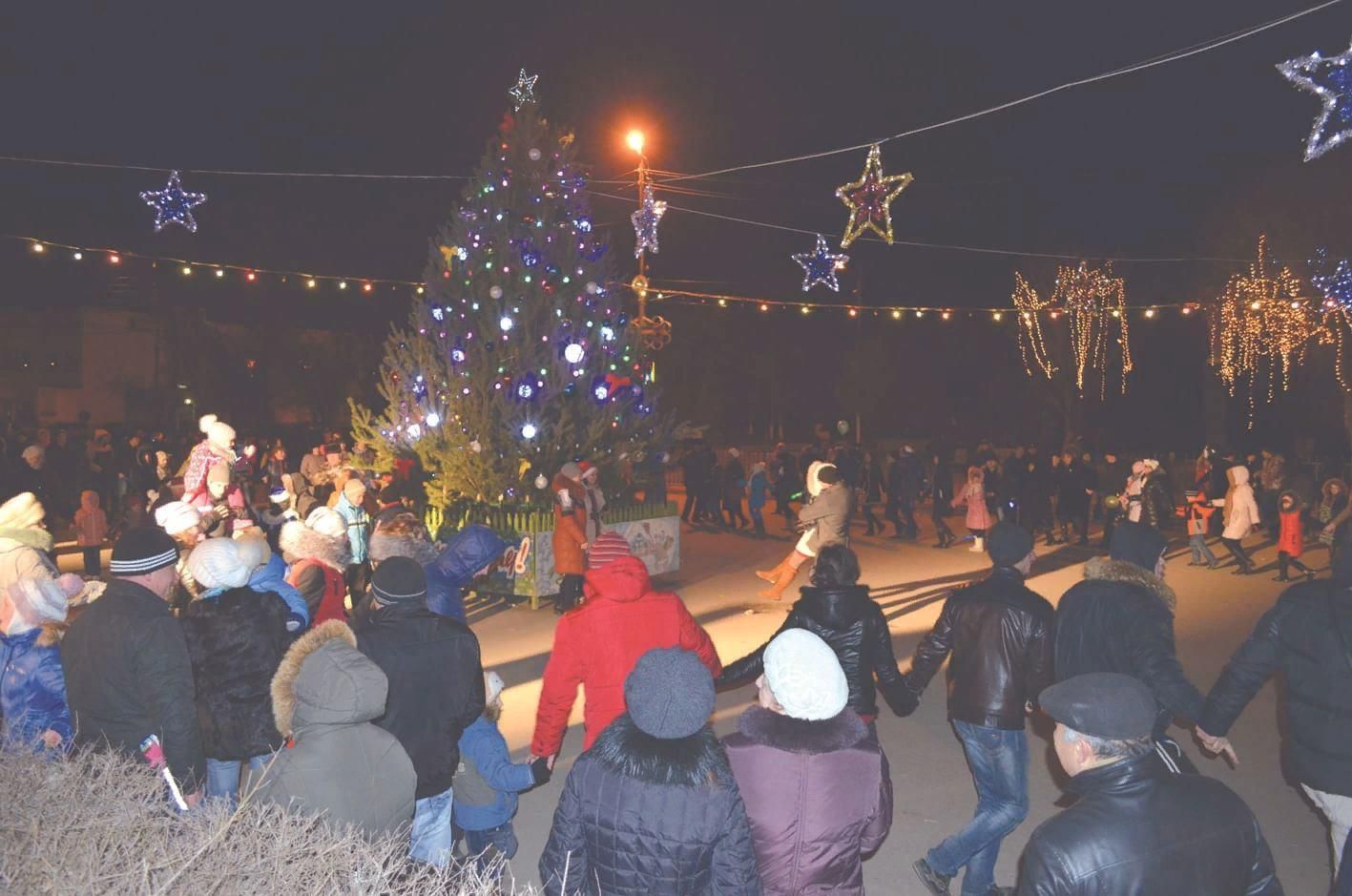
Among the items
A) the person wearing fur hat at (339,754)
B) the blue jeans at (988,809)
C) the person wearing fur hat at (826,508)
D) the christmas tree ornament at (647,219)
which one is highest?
the christmas tree ornament at (647,219)

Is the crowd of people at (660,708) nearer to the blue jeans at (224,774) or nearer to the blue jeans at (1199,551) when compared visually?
the blue jeans at (224,774)

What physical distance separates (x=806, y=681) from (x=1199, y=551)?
14811mm

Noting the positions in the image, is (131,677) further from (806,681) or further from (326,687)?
Result: (806,681)

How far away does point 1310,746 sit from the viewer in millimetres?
4113

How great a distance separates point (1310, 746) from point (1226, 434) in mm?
38598

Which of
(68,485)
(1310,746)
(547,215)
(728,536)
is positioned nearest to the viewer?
(1310,746)

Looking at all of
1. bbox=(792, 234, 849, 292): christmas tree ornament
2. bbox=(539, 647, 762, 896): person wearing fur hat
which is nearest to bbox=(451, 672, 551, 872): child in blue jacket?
bbox=(539, 647, 762, 896): person wearing fur hat

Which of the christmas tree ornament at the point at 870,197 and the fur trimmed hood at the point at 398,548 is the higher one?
the christmas tree ornament at the point at 870,197

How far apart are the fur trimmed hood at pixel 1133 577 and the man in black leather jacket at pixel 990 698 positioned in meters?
0.32

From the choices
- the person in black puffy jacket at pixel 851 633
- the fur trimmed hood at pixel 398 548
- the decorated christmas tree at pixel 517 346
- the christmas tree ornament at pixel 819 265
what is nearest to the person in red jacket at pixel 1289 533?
the christmas tree ornament at pixel 819 265

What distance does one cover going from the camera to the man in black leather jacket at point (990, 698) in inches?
197

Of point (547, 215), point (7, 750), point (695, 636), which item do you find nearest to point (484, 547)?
point (695, 636)

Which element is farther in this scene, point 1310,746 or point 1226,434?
point 1226,434

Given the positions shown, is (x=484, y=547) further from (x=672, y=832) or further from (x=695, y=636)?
(x=672, y=832)
